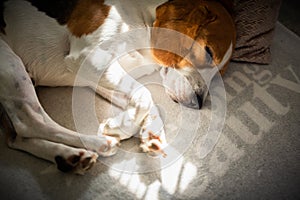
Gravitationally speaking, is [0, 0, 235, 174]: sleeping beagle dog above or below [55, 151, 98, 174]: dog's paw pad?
above

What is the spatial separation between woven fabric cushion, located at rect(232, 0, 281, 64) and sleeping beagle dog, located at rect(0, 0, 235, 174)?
16 cm

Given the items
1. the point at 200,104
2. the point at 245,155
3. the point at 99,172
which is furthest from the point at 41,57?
the point at 245,155

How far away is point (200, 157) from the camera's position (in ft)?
4.88

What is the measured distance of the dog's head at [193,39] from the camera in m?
1.40

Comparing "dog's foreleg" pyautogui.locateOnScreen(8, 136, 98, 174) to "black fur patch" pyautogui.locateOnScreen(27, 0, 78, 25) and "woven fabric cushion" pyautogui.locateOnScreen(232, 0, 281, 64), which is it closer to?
"black fur patch" pyautogui.locateOnScreen(27, 0, 78, 25)

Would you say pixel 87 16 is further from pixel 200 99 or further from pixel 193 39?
pixel 200 99

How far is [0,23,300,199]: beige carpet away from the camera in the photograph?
136cm

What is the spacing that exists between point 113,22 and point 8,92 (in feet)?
1.68

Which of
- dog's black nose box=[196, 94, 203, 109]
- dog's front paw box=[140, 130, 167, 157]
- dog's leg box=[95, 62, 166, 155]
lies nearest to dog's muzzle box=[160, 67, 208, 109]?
dog's black nose box=[196, 94, 203, 109]

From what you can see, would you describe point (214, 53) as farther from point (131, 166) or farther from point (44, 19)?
point (44, 19)

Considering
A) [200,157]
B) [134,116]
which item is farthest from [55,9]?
[200,157]

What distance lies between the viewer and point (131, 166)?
4.67 ft

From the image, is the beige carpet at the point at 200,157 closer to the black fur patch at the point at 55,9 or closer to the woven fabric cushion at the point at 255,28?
the woven fabric cushion at the point at 255,28

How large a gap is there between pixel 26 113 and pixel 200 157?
746mm
